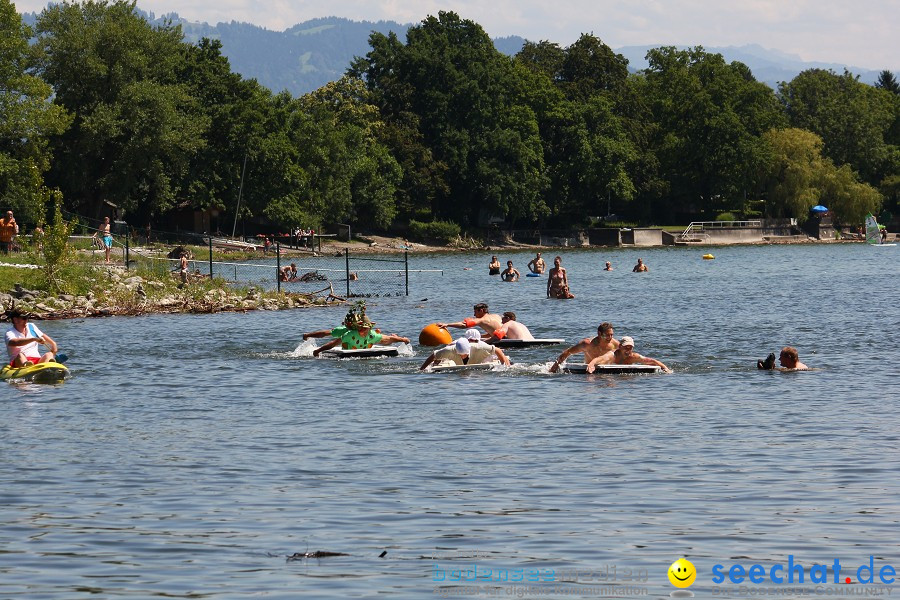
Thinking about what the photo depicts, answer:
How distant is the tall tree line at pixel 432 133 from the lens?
92.8 m

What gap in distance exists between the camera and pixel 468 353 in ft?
102

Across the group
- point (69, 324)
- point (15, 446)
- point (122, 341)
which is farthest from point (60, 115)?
point (15, 446)

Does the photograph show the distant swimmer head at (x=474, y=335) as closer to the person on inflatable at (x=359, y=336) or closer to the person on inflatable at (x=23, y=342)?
the person on inflatable at (x=359, y=336)

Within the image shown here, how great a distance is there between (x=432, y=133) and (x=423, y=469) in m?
118

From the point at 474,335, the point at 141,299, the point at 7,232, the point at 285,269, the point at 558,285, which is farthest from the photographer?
the point at 285,269

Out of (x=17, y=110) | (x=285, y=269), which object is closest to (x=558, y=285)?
(x=285, y=269)

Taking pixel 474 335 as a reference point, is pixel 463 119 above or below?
above

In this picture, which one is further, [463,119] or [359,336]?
[463,119]

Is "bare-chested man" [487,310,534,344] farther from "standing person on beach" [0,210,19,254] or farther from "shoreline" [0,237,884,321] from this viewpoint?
"standing person on beach" [0,210,19,254]

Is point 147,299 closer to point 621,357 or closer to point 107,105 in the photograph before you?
point 621,357

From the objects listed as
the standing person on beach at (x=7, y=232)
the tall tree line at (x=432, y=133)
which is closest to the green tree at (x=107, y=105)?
the tall tree line at (x=432, y=133)

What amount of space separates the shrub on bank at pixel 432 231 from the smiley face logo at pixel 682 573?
118 meters

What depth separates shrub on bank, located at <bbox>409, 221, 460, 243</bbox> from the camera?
429ft

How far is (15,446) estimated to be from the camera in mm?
21172
